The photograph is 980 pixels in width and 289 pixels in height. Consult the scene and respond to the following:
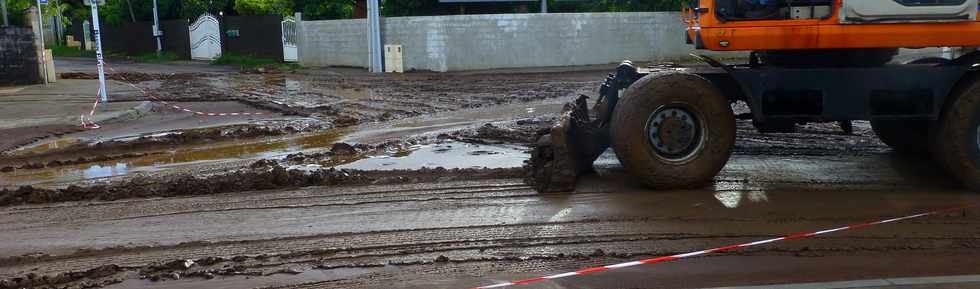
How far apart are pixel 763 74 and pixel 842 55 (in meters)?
0.79

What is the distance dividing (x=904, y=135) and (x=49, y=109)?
13.8m

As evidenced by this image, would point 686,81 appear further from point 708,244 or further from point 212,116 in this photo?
point 212,116

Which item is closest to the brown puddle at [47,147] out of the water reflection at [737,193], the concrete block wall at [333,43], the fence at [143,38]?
the water reflection at [737,193]

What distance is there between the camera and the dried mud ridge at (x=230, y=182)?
8.09m

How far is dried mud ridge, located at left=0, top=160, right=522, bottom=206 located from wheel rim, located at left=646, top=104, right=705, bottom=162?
1597 millimetres

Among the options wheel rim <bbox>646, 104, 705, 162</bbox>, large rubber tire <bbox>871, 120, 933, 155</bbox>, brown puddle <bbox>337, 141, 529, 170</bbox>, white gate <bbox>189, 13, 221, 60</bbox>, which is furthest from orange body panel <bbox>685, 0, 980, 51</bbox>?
white gate <bbox>189, 13, 221, 60</bbox>

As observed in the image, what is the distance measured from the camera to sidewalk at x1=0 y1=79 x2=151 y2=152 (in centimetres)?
1255

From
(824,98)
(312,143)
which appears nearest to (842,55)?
(824,98)

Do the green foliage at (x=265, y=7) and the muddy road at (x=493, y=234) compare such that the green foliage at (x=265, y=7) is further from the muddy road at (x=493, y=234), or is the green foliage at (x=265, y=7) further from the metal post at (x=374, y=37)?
the muddy road at (x=493, y=234)

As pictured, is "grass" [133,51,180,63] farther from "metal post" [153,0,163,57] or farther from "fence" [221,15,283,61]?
"fence" [221,15,283,61]

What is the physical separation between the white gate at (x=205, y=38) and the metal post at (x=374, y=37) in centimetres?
1244

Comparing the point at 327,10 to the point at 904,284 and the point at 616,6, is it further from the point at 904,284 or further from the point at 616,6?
the point at 904,284

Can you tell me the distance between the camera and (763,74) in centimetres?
775

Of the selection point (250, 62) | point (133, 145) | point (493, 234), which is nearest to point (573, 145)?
point (493, 234)
